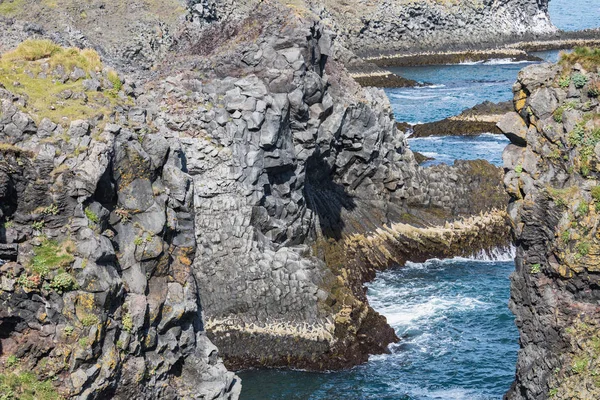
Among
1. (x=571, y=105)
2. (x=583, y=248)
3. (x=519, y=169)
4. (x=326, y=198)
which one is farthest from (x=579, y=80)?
(x=326, y=198)

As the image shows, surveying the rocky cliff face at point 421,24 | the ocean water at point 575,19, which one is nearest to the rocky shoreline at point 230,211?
the rocky cliff face at point 421,24

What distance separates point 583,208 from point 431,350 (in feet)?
45.3

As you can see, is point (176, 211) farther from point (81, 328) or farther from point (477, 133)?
point (477, 133)

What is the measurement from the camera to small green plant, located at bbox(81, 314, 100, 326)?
65.4ft

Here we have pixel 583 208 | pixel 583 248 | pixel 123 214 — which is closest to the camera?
pixel 123 214

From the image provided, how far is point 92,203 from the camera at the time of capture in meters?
21.1

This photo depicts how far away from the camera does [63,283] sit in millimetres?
19844

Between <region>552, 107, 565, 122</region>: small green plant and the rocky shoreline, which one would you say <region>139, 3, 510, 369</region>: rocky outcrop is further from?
<region>552, 107, 565, 122</region>: small green plant

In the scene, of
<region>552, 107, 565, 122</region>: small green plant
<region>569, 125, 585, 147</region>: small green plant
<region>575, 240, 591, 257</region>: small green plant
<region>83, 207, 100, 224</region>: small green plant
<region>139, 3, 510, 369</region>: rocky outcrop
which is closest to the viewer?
<region>83, 207, 100, 224</region>: small green plant

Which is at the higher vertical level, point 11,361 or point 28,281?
point 28,281

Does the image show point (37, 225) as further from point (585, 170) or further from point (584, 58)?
point (584, 58)

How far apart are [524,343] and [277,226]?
14838 mm

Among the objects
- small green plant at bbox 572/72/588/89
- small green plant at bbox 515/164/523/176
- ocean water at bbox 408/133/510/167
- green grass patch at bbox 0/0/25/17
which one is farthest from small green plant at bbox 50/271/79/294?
green grass patch at bbox 0/0/25/17

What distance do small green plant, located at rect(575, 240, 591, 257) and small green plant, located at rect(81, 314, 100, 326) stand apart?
50.1ft
